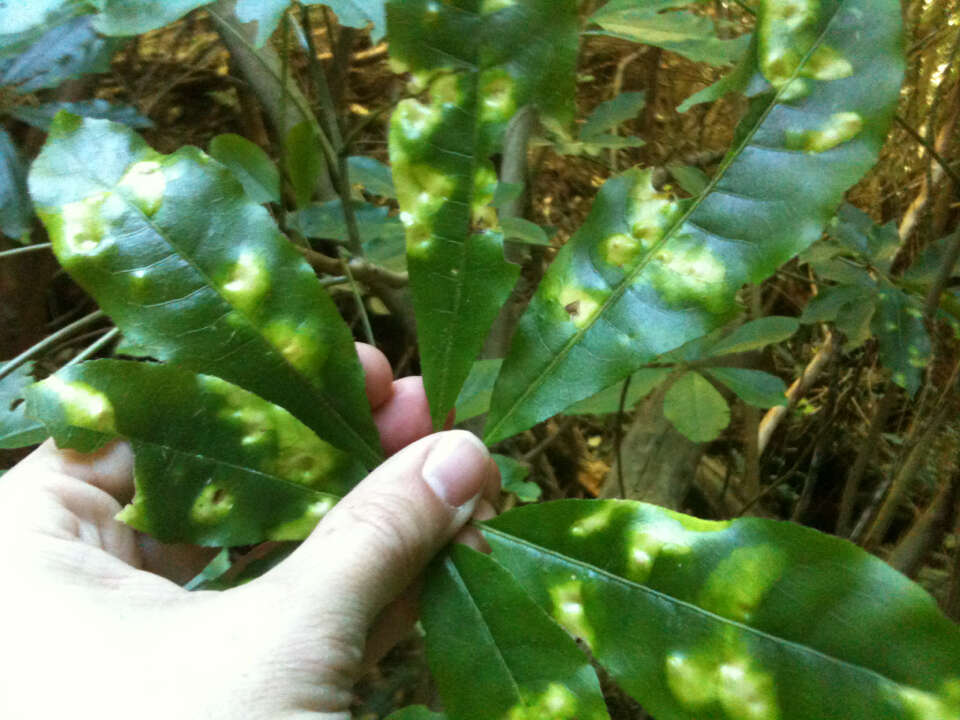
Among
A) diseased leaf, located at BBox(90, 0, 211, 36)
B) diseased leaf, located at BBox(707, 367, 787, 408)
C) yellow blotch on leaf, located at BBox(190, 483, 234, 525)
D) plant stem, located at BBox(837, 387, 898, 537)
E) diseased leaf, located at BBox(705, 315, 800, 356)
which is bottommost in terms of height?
plant stem, located at BBox(837, 387, 898, 537)

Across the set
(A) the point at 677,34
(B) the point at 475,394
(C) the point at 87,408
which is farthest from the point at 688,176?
(C) the point at 87,408

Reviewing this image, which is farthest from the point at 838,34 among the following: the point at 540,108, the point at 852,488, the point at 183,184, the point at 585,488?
the point at 585,488

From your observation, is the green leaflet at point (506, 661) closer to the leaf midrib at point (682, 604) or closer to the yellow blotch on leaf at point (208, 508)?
the leaf midrib at point (682, 604)

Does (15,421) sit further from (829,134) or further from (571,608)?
(829,134)

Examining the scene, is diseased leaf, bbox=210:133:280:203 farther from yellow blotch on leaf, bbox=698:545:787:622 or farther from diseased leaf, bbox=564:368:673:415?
yellow blotch on leaf, bbox=698:545:787:622

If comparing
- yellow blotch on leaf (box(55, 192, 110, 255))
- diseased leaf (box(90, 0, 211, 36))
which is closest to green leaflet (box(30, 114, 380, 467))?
yellow blotch on leaf (box(55, 192, 110, 255))

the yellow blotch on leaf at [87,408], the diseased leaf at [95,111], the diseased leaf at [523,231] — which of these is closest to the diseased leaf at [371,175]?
the diseased leaf at [523,231]
